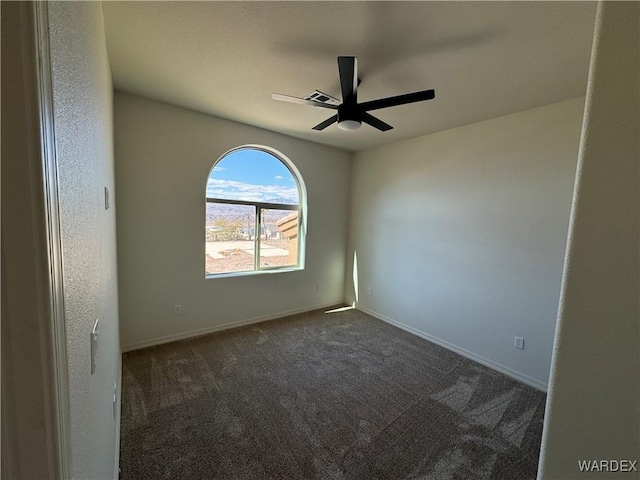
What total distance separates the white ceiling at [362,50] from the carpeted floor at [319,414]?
101 inches

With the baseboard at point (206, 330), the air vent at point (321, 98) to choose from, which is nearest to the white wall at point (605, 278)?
the air vent at point (321, 98)

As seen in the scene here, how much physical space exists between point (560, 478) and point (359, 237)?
3866mm

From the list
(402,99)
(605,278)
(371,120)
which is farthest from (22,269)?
(371,120)

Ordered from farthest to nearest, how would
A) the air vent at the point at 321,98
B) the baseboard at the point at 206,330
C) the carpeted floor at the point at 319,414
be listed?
the baseboard at the point at 206,330 < the air vent at the point at 321,98 < the carpeted floor at the point at 319,414

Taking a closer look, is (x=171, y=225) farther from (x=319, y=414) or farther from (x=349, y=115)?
(x=319, y=414)

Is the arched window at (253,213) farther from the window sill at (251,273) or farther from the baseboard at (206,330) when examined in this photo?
the baseboard at (206,330)

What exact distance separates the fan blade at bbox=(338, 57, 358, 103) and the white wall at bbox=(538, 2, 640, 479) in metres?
1.29

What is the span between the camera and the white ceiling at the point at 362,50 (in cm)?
148

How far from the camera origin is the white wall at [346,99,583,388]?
2.44 m

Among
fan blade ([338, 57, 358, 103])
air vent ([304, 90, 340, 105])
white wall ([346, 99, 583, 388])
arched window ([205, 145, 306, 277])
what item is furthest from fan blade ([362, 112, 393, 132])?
arched window ([205, 145, 306, 277])

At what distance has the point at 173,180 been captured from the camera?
9.59 feet

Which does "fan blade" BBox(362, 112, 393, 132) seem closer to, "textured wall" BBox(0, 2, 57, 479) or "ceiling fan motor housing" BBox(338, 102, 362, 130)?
"ceiling fan motor housing" BBox(338, 102, 362, 130)

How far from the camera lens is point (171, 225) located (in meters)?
2.96

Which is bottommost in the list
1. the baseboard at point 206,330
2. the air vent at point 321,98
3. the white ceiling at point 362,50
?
the baseboard at point 206,330
